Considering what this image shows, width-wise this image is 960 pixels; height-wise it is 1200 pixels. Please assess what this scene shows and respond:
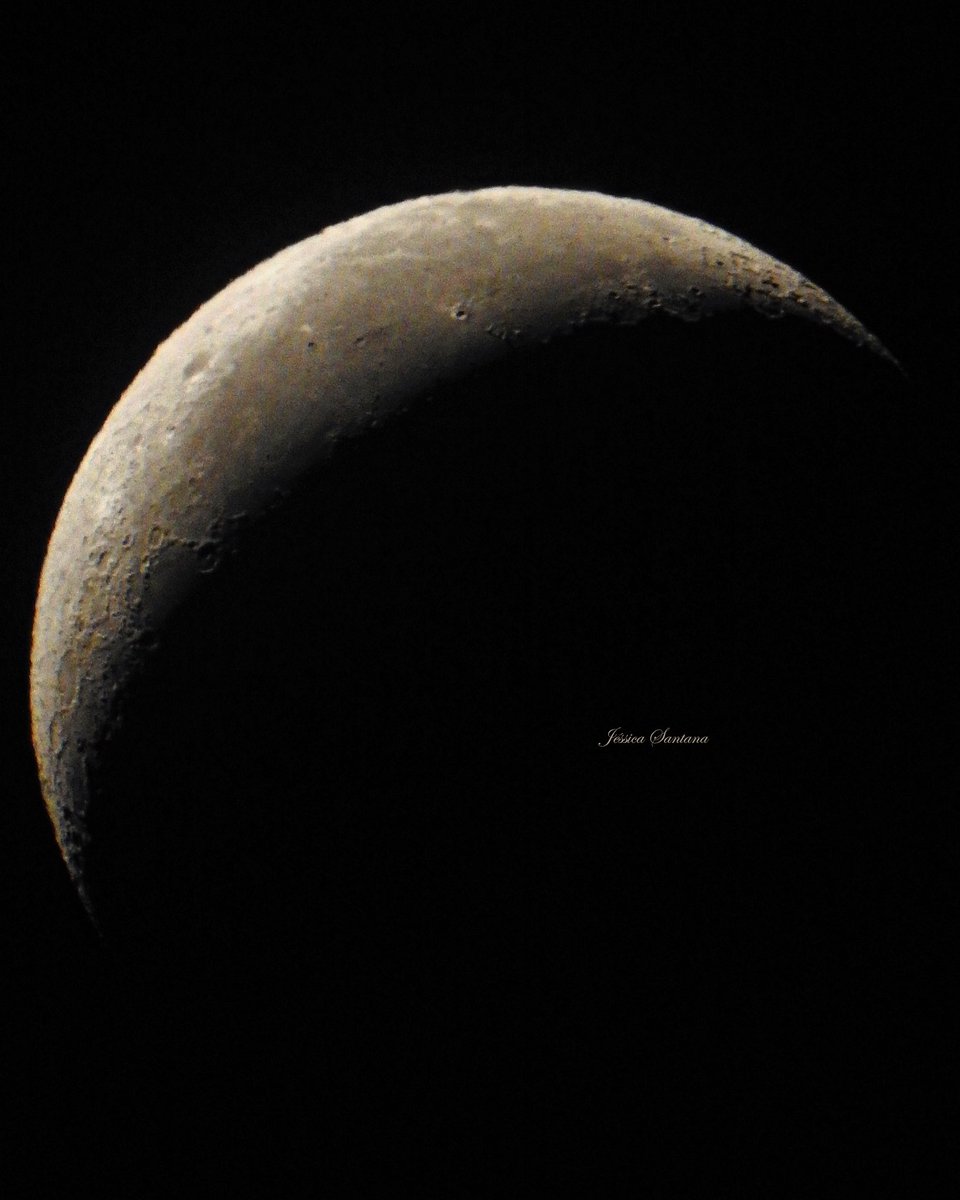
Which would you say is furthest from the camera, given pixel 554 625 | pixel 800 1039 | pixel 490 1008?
pixel 800 1039

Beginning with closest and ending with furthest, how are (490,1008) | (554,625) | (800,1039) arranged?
(554,625) < (490,1008) < (800,1039)

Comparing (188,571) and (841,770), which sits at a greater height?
(188,571)

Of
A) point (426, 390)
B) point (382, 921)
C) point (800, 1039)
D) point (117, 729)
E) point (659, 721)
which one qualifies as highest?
point (426, 390)

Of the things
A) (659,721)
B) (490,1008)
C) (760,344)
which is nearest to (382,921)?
(490,1008)

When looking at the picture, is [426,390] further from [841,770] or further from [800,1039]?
[800,1039]

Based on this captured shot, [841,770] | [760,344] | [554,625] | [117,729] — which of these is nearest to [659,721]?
[554,625]

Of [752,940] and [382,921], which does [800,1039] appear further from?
[382,921]

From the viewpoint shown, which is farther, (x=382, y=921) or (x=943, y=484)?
(x=943, y=484)
